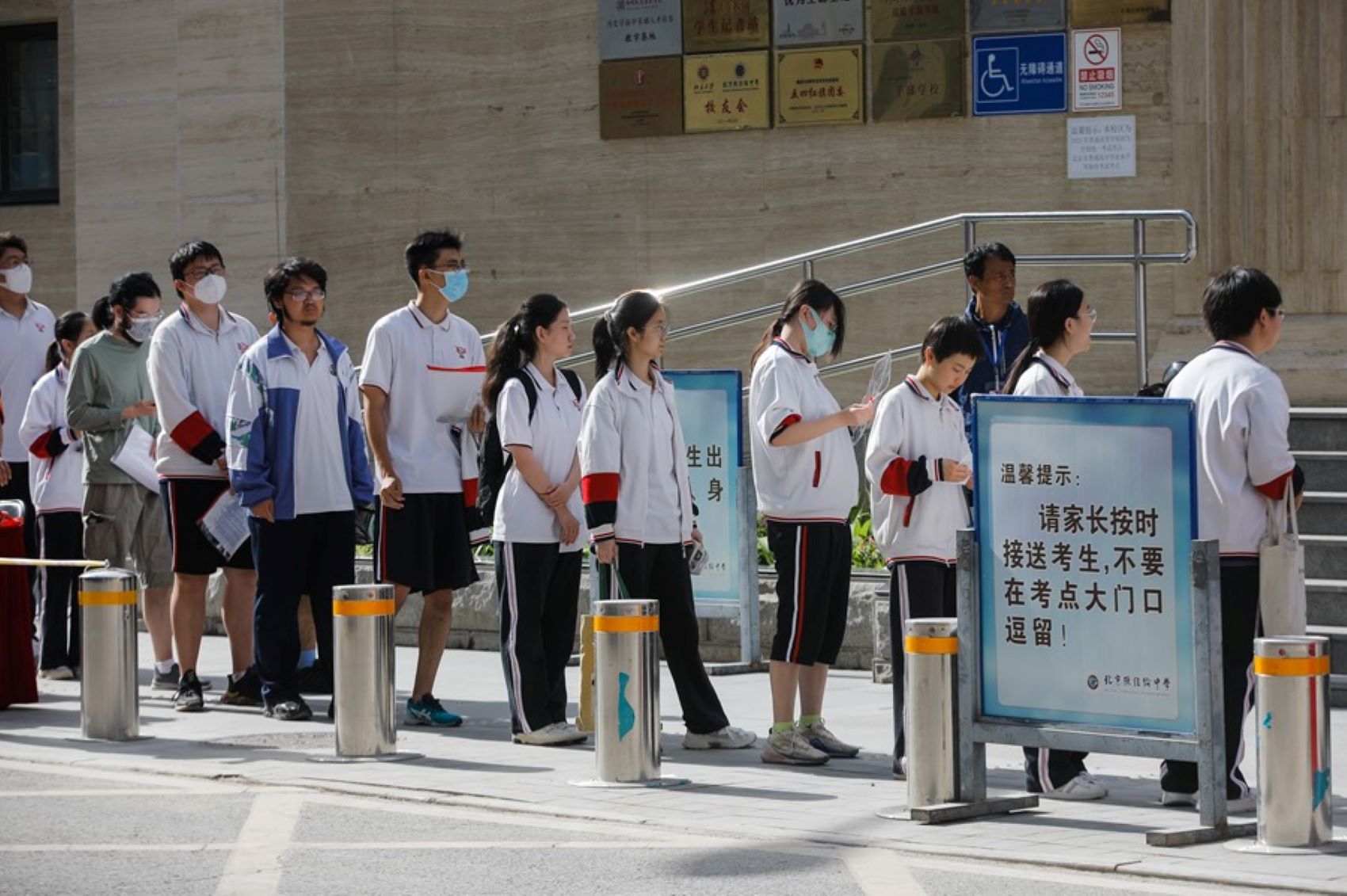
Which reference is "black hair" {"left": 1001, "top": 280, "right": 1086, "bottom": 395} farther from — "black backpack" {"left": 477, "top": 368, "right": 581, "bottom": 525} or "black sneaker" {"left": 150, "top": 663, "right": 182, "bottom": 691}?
"black sneaker" {"left": 150, "top": 663, "right": 182, "bottom": 691}

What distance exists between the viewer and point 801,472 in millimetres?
9297

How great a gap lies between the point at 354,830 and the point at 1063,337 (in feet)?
10.4

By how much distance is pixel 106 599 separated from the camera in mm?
10289

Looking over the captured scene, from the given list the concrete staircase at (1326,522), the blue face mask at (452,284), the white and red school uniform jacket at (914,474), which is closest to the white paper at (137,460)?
the blue face mask at (452,284)

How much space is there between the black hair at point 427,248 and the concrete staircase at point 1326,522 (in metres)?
4.34

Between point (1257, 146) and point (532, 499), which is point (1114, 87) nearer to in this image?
point (1257, 146)

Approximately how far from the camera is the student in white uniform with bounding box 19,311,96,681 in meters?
12.5

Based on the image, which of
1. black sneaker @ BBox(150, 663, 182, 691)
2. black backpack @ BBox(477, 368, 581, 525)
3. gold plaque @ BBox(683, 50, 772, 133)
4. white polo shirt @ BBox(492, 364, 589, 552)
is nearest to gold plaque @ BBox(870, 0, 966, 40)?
gold plaque @ BBox(683, 50, 772, 133)

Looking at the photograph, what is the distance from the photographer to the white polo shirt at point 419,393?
34.9ft

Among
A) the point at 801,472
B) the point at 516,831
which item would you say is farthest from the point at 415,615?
the point at 516,831

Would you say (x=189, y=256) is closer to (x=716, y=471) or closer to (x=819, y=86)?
(x=716, y=471)

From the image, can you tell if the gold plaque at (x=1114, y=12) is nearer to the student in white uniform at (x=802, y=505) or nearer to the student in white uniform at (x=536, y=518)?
the student in white uniform at (x=536, y=518)

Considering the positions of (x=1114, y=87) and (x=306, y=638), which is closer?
(x=306, y=638)

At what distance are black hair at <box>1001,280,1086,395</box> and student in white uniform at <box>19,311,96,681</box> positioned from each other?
5959mm
